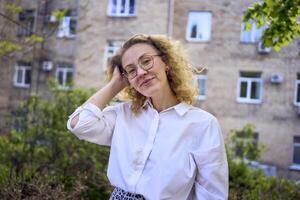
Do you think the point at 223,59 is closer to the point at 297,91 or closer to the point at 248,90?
the point at 248,90

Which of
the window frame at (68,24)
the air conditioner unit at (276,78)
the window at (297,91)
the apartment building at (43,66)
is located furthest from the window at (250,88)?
the window frame at (68,24)

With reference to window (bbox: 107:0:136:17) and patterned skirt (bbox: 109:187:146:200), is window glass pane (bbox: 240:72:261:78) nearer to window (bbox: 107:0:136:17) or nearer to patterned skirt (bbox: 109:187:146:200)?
window (bbox: 107:0:136:17)

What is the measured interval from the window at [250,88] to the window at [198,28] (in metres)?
1.11

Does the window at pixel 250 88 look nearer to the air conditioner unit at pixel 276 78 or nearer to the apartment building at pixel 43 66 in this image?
the air conditioner unit at pixel 276 78

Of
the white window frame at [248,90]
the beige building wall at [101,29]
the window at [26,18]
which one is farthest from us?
the beige building wall at [101,29]

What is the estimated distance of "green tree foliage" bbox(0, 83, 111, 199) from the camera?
10.3ft

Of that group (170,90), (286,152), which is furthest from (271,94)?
(170,90)

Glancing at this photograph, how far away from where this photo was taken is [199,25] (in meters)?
7.44

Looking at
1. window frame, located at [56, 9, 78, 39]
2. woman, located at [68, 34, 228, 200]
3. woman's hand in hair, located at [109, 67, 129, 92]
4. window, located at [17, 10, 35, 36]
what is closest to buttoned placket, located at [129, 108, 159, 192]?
woman, located at [68, 34, 228, 200]

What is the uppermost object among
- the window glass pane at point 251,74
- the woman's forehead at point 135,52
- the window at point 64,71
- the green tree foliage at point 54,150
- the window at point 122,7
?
the window at point 122,7

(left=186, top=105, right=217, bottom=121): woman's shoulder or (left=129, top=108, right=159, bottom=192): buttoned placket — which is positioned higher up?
(left=186, top=105, right=217, bottom=121): woman's shoulder

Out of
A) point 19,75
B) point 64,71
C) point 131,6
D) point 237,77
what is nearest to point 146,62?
point 237,77

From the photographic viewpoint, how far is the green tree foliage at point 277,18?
2299 mm

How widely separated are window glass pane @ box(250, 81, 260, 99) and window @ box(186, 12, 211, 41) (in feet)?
4.19
